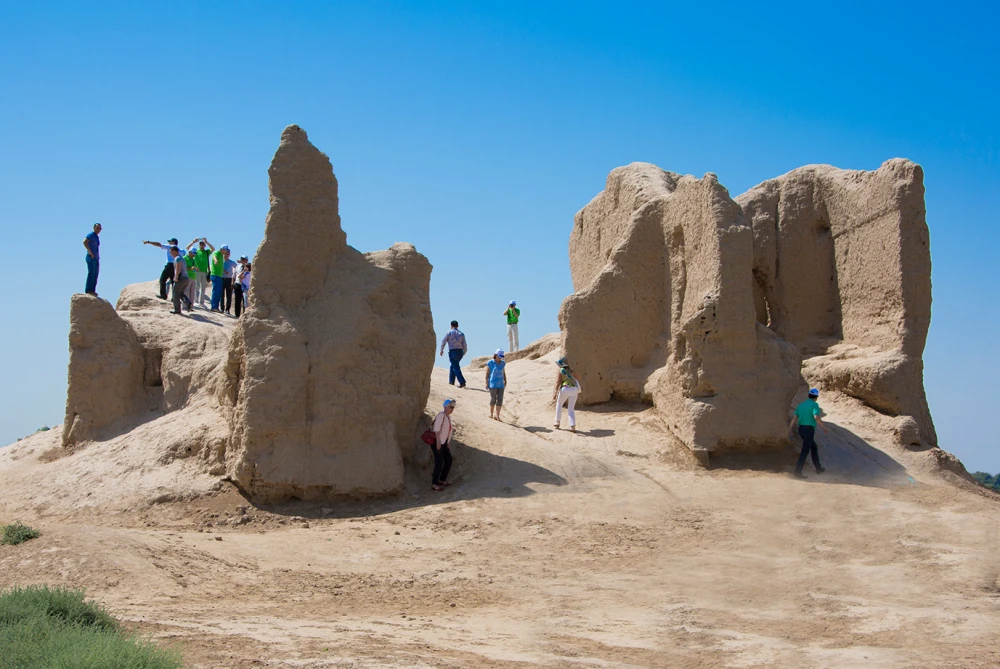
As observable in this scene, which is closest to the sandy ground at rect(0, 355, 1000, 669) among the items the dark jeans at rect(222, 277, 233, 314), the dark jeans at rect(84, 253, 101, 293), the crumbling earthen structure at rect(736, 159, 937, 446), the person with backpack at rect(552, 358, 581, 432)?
the person with backpack at rect(552, 358, 581, 432)

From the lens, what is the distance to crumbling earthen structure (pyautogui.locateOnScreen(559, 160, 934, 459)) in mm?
13211

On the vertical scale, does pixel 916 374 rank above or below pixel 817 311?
below

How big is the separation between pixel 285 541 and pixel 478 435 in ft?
13.4

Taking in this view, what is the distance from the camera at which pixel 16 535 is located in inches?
328

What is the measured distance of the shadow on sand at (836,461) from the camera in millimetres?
12531

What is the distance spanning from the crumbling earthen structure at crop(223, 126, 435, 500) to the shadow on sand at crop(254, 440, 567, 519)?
18 centimetres

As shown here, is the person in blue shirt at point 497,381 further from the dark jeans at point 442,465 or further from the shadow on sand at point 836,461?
the shadow on sand at point 836,461

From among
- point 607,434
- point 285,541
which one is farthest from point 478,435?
point 285,541

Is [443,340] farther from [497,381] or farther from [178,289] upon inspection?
[178,289]

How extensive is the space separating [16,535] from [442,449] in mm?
5310

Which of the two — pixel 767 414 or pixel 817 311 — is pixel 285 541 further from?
pixel 817 311

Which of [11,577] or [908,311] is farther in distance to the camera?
[908,311]

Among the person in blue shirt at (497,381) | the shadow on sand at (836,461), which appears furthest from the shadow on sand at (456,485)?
the shadow on sand at (836,461)

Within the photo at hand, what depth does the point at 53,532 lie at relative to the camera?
336 inches
